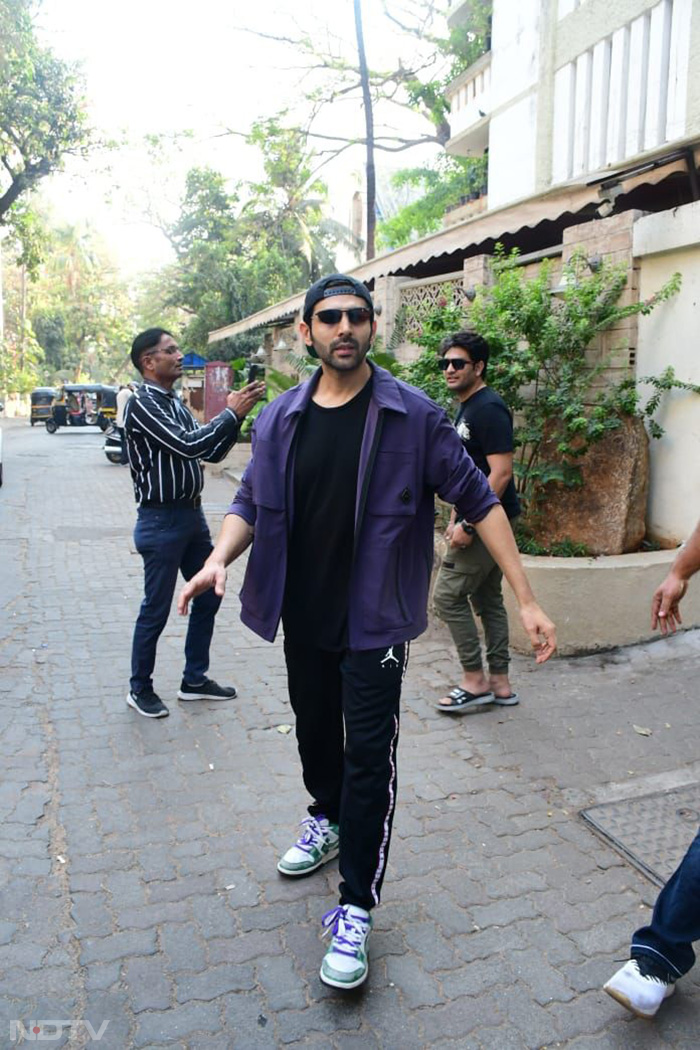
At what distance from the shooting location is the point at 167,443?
409cm

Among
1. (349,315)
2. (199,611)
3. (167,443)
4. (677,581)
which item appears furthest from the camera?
(199,611)

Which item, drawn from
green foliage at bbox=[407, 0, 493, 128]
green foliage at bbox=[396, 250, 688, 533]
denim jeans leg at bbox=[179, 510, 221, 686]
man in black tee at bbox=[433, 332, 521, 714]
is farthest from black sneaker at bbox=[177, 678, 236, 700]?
green foliage at bbox=[407, 0, 493, 128]

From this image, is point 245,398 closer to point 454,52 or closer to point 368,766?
point 368,766

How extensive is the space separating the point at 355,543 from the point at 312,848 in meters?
1.20

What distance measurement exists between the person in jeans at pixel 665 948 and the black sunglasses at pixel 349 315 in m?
1.73

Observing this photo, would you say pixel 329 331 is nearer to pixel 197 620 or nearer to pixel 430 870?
pixel 430 870

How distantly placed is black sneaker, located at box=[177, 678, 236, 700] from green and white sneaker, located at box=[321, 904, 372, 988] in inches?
87.8

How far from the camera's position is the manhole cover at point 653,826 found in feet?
10.1

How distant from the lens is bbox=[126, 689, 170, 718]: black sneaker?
4352mm

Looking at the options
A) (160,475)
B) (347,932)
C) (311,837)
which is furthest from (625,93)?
(347,932)

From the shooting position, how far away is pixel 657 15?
30.6 ft

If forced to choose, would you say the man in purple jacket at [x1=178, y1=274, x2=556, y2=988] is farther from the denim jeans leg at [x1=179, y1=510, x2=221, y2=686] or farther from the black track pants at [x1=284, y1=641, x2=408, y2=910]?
the denim jeans leg at [x1=179, y1=510, x2=221, y2=686]

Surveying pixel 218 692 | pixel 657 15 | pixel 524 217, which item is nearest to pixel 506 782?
pixel 218 692

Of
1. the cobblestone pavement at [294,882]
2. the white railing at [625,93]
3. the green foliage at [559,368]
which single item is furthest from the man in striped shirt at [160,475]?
the white railing at [625,93]
